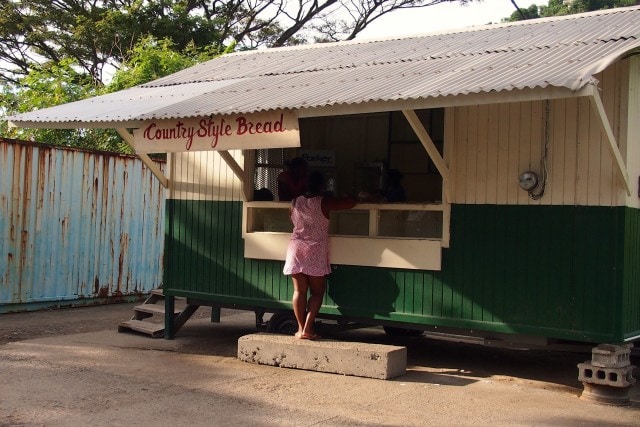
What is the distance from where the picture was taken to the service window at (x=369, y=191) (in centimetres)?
837

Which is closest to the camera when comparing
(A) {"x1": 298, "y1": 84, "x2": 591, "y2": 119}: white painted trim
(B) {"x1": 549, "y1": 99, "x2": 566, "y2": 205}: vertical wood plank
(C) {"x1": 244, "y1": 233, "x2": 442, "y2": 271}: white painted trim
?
(A) {"x1": 298, "y1": 84, "x2": 591, "y2": 119}: white painted trim

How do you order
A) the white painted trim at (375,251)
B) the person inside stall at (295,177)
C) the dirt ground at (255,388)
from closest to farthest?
the dirt ground at (255,388)
the white painted trim at (375,251)
the person inside stall at (295,177)

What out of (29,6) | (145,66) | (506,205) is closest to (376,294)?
(506,205)

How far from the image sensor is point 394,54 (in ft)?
31.3

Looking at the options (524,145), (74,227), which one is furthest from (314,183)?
(74,227)

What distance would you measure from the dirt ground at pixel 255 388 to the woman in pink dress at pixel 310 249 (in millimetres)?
785

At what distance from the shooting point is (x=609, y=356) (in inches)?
279

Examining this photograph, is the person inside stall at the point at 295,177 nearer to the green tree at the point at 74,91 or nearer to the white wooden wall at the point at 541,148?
the white wooden wall at the point at 541,148

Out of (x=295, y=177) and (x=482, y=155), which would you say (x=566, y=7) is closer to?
(x=295, y=177)

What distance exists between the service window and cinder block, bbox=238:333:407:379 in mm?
927

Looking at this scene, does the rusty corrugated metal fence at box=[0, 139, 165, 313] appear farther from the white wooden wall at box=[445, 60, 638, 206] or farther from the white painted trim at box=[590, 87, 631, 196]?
the white painted trim at box=[590, 87, 631, 196]

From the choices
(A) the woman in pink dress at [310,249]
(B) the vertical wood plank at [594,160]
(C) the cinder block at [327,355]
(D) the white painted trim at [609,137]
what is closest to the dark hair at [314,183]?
(A) the woman in pink dress at [310,249]

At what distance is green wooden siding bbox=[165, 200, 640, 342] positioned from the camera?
7.20 m

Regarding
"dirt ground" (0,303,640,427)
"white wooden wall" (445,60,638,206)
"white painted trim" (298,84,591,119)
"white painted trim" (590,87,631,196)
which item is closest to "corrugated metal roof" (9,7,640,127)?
"white painted trim" (298,84,591,119)
